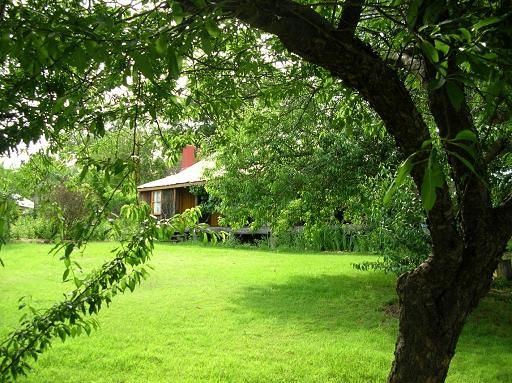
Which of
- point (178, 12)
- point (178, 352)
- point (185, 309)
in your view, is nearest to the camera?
point (178, 12)

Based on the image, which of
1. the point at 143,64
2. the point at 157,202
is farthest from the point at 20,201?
the point at 157,202

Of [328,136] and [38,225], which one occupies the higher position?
[328,136]

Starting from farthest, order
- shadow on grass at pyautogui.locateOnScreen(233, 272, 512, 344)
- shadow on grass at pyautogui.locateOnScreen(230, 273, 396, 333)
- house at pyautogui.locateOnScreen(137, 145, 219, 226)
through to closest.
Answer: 1. house at pyautogui.locateOnScreen(137, 145, 219, 226)
2. shadow on grass at pyautogui.locateOnScreen(230, 273, 396, 333)
3. shadow on grass at pyautogui.locateOnScreen(233, 272, 512, 344)

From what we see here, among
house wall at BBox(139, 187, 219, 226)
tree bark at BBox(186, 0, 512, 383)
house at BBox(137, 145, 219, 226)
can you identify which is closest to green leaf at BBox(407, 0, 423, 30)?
tree bark at BBox(186, 0, 512, 383)

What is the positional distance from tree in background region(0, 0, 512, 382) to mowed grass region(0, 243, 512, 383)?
2.76 metres

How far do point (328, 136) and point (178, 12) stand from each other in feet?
25.8

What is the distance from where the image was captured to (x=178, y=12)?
4.56 ft

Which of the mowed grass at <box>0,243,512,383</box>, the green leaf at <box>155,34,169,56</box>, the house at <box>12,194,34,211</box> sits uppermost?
the green leaf at <box>155,34,169,56</box>

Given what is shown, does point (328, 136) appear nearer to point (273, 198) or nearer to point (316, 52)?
point (273, 198)

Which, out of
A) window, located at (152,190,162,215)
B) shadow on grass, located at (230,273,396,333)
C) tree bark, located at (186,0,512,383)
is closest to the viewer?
tree bark, located at (186,0,512,383)

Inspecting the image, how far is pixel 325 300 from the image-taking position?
9.35 m

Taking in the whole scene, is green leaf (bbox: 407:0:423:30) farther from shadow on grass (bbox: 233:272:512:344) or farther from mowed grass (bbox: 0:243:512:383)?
shadow on grass (bbox: 233:272:512:344)

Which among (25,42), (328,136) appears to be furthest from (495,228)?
(328,136)

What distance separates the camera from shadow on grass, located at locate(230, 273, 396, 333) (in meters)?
7.92
